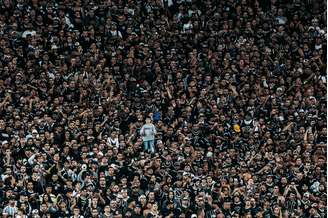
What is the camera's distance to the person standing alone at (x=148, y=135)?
133ft

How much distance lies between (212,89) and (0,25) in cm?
680

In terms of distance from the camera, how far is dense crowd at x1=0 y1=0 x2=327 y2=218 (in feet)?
126

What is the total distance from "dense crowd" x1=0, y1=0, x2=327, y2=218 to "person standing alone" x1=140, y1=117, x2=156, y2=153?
28 millimetres

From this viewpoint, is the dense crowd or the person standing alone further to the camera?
the person standing alone

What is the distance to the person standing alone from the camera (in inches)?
1597

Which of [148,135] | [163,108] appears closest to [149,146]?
[148,135]

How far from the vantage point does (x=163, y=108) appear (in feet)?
138

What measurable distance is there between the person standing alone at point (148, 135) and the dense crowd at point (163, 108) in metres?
0.03

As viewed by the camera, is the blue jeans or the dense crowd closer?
the dense crowd

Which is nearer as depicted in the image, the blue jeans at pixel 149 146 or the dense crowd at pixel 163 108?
the dense crowd at pixel 163 108

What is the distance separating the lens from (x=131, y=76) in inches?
1697

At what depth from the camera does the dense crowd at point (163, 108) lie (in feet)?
126

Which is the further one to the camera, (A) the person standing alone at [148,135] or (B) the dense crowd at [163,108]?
(A) the person standing alone at [148,135]

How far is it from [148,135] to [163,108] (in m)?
1.50
